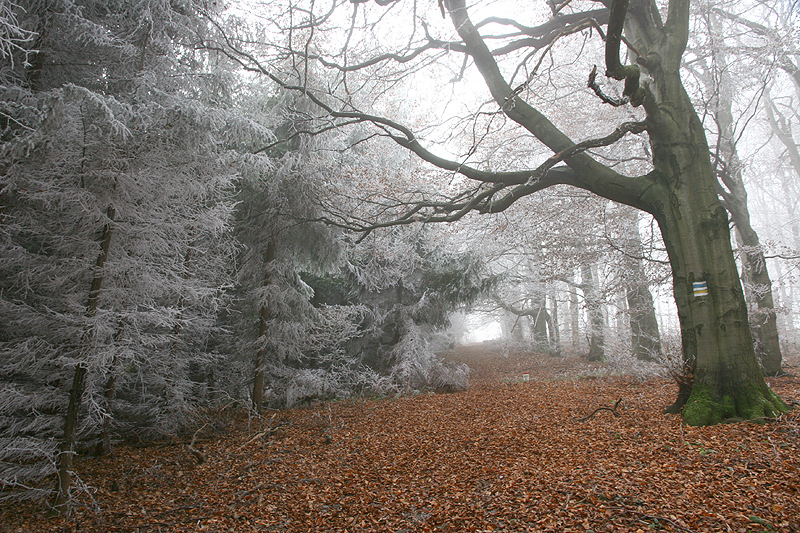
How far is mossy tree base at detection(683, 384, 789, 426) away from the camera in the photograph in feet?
13.5

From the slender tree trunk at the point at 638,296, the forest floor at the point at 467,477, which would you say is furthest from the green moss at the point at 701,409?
the slender tree trunk at the point at 638,296

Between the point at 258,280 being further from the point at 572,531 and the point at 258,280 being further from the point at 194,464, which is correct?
the point at 572,531

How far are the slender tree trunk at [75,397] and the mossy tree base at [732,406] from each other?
19.5 feet

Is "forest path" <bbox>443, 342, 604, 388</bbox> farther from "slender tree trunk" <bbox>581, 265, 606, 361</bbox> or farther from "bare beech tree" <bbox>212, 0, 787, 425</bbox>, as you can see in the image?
"bare beech tree" <bbox>212, 0, 787, 425</bbox>

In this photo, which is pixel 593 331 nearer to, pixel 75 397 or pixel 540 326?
pixel 540 326

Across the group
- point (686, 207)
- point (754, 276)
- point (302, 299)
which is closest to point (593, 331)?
point (754, 276)

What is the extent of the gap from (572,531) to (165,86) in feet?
18.1

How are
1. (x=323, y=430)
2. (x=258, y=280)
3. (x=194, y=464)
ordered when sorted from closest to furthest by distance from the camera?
(x=194, y=464) → (x=323, y=430) → (x=258, y=280)

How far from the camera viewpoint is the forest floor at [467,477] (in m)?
2.79

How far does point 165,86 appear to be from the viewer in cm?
444

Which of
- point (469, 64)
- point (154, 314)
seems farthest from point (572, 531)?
point (469, 64)

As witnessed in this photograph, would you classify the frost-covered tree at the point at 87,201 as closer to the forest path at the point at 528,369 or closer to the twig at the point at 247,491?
the twig at the point at 247,491

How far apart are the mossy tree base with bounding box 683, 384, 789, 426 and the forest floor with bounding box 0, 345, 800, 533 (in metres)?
0.17

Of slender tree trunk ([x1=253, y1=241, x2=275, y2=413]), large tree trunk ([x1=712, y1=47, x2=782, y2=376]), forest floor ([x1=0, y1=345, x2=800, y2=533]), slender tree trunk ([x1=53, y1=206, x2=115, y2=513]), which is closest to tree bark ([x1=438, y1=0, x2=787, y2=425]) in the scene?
forest floor ([x1=0, y1=345, x2=800, y2=533])
